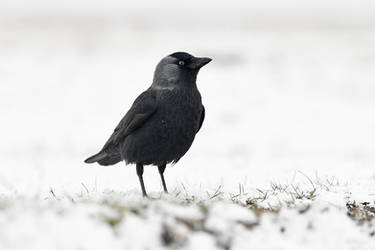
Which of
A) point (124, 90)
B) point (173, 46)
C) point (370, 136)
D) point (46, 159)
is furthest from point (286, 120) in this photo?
point (173, 46)

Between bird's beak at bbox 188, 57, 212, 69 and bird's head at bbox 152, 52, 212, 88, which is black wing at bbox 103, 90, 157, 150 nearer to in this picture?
bird's head at bbox 152, 52, 212, 88

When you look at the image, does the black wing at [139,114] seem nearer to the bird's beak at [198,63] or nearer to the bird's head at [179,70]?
the bird's head at [179,70]

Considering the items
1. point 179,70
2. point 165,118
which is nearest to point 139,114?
point 165,118

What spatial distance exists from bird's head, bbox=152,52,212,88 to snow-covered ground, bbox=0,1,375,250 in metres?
1.15

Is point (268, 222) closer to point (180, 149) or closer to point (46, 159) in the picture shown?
point (180, 149)

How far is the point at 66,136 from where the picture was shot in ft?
55.0

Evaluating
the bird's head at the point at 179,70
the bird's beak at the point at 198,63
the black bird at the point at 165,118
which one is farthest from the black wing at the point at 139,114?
the bird's beak at the point at 198,63

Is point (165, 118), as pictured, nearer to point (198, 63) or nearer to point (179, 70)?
point (179, 70)

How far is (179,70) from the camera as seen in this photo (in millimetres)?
6875

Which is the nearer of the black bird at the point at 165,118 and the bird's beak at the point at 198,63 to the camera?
the black bird at the point at 165,118

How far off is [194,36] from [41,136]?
1391 centimetres

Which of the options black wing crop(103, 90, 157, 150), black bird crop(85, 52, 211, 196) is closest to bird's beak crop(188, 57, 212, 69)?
black bird crop(85, 52, 211, 196)

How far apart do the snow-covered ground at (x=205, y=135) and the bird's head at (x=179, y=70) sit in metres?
1.15

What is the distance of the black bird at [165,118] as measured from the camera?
6.55 meters
